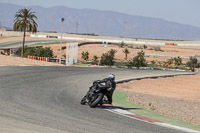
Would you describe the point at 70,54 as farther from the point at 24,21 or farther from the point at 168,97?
the point at 168,97

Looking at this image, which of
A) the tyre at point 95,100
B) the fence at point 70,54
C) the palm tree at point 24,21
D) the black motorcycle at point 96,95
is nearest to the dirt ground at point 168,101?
the black motorcycle at point 96,95

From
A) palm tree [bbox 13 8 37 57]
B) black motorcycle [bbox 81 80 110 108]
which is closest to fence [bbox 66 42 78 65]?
palm tree [bbox 13 8 37 57]

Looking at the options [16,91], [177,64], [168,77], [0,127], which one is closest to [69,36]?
[177,64]

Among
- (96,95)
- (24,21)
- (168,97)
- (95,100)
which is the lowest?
(168,97)

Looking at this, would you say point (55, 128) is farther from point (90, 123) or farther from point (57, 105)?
point (57, 105)

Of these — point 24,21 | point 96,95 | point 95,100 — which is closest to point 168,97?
point 96,95

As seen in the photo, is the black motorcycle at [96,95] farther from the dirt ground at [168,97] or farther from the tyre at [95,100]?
the dirt ground at [168,97]

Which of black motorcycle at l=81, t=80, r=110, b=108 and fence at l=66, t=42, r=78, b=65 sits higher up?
fence at l=66, t=42, r=78, b=65

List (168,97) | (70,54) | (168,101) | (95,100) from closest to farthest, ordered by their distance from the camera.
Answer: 1. (95,100)
2. (168,101)
3. (168,97)
4. (70,54)

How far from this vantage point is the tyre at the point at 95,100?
15316 millimetres

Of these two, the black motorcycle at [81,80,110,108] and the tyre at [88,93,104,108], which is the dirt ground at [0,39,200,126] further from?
the tyre at [88,93,104,108]

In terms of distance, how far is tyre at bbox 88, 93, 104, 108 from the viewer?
603 inches

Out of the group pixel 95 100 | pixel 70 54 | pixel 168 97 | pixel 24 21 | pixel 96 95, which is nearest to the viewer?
pixel 95 100

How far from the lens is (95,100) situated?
15406 millimetres
